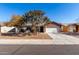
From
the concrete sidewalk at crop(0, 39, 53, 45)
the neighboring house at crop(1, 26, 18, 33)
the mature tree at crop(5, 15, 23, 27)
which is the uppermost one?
the mature tree at crop(5, 15, 23, 27)

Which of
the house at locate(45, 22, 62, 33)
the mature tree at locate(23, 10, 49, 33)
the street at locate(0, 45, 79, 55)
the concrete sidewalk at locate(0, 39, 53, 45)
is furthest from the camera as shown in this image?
the concrete sidewalk at locate(0, 39, 53, 45)

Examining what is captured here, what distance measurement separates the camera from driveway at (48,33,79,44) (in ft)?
51.0

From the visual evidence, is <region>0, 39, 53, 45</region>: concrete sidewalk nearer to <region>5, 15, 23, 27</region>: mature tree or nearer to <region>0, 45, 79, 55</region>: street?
<region>5, 15, 23, 27</region>: mature tree

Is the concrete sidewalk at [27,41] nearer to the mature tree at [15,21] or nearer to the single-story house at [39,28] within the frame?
the single-story house at [39,28]

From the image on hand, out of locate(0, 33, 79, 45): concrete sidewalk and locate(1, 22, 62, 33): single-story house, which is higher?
locate(1, 22, 62, 33): single-story house

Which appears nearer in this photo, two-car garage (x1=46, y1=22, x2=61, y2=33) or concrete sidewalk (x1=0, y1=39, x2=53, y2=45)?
two-car garage (x1=46, y1=22, x2=61, y2=33)

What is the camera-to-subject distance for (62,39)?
16.2 m

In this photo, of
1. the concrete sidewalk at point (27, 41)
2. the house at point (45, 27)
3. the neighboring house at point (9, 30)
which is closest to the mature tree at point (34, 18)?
the house at point (45, 27)

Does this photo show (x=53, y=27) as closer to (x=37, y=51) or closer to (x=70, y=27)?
(x=70, y=27)

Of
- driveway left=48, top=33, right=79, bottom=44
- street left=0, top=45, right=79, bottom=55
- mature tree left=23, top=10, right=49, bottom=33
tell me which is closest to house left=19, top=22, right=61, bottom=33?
mature tree left=23, top=10, right=49, bottom=33

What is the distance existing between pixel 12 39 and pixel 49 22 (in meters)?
3.40
